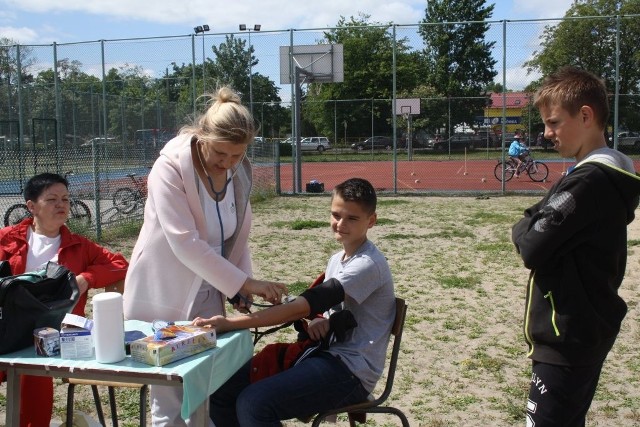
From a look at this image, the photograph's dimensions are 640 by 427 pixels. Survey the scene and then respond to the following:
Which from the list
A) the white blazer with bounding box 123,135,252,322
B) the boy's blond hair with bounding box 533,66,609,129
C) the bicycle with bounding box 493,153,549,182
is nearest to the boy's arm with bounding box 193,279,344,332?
the white blazer with bounding box 123,135,252,322

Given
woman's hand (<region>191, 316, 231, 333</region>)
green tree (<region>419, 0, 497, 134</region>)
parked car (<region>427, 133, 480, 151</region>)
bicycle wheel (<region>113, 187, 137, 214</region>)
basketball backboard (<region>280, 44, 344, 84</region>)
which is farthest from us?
parked car (<region>427, 133, 480, 151</region>)

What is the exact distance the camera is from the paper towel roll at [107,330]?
219 centimetres

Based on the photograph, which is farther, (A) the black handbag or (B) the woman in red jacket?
(B) the woman in red jacket

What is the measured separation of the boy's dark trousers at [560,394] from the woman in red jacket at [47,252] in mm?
1937

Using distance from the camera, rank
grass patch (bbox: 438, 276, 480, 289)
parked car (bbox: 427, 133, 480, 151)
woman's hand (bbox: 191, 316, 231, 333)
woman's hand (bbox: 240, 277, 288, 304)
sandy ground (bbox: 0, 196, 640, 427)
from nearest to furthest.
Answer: woman's hand (bbox: 191, 316, 231, 333)
woman's hand (bbox: 240, 277, 288, 304)
sandy ground (bbox: 0, 196, 640, 427)
grass patch (bbox: 438, 276, 480, 289)
parked car (bbox: 427, 133, 480, 151)

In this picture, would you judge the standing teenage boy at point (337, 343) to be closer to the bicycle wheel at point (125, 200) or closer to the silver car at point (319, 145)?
the bicycle wheel at point (125, 200)

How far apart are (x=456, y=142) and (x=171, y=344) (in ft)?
73.1

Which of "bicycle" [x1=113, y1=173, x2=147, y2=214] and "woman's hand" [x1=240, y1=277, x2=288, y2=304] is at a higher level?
"woman's hand" [x1=240, y1=277, x2=288, y2=304]

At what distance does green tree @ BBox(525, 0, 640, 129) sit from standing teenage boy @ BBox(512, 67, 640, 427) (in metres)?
12.5

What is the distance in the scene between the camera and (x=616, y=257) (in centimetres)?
224

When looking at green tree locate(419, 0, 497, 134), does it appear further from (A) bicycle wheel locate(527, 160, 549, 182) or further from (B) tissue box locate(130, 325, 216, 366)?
(B) tissue box locate(130, 325, 216, 366)

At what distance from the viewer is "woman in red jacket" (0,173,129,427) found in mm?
3046

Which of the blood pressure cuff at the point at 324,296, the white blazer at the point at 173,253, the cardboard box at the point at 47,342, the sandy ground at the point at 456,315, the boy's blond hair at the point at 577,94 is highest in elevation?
the boy's blond hair at the point at 577,94

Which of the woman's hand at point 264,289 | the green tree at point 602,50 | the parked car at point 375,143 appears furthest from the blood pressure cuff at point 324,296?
the parked car at point 375,143
